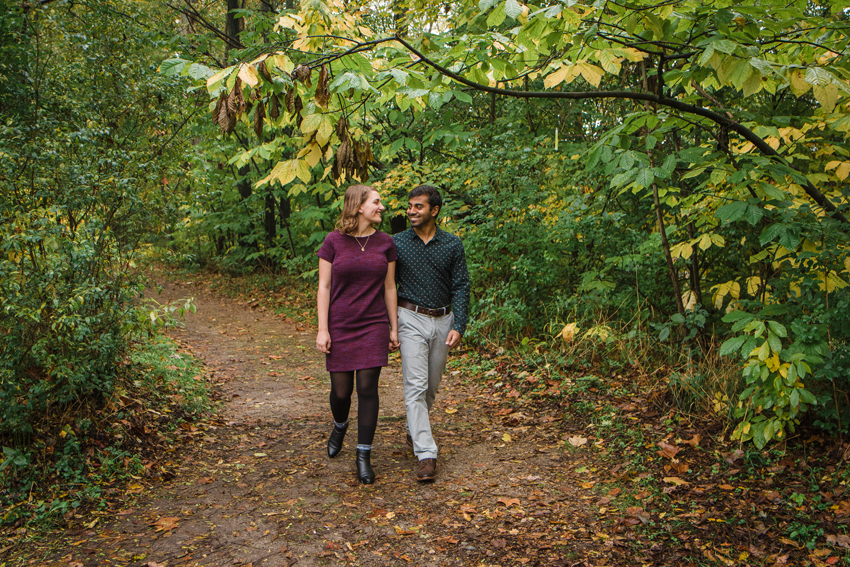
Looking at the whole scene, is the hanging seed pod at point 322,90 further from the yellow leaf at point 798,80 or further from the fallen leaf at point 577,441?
the fallen leaf at point 577,441

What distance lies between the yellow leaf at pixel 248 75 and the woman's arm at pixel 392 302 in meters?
1.81

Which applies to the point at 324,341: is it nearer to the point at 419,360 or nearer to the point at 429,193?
the point at 419,360

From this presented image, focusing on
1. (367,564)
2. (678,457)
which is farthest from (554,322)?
(367,564)

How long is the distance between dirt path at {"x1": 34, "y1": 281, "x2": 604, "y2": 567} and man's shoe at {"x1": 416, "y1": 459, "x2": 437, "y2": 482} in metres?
0.07

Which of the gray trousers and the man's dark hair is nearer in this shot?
the gray trousers

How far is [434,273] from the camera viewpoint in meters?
4.38

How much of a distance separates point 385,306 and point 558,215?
3.67 m

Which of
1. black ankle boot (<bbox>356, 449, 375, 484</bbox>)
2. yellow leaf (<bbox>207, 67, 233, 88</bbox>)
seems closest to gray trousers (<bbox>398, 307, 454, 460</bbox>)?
black ankle boot (<bbox>356, 449, 375, 484</bbox>)

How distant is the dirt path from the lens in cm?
332

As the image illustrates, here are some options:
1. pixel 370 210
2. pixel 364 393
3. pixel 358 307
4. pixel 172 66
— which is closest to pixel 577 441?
pixel 364 393

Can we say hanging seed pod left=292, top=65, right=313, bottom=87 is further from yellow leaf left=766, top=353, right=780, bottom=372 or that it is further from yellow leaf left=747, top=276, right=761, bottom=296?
yellow leaf left=747, top=276, right=761, bottom=296

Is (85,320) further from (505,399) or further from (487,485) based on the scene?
(505,399)

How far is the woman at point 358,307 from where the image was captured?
418 cm

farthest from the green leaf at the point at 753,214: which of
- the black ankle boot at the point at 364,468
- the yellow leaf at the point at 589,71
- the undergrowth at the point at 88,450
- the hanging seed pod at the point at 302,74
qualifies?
the undergrowth at the point at 88,450
